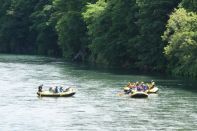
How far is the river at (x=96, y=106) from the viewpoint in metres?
53.6

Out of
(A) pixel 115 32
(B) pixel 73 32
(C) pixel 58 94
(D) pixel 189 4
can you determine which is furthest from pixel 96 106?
(B) pixel 73 32

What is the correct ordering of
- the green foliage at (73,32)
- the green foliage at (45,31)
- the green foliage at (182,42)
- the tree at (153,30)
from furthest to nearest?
the green foliage at (45,31), the green foliage at (73,32), the tree at (153,30), the green foliage at (182,42)

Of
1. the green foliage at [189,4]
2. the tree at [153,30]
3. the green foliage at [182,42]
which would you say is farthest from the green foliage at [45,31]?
the green foliage at [182,42]

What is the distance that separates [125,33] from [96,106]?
46.8 m

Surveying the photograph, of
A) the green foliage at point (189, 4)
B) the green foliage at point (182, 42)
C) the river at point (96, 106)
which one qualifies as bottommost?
the river at point (96, 106)

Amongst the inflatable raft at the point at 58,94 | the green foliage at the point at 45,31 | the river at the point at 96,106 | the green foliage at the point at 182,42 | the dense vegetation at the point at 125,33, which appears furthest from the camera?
the green foliage at the point at 45,31

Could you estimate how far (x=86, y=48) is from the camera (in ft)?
424

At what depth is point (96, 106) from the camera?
63.2 meters

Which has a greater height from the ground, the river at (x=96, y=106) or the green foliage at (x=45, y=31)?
the green foliage at (x=45, y=31)

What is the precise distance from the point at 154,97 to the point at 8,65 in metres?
47.0

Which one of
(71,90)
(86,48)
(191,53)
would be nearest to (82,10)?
(86,48)

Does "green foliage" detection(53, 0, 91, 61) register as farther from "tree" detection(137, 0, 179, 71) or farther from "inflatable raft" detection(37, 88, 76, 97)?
"inflatable raft" detection(37, 88, 76, 97)

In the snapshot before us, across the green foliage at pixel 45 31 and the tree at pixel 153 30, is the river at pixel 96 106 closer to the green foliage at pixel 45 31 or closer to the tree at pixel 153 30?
the tree at pixel 153 30

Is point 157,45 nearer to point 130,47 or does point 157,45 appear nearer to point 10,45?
point 130,47
